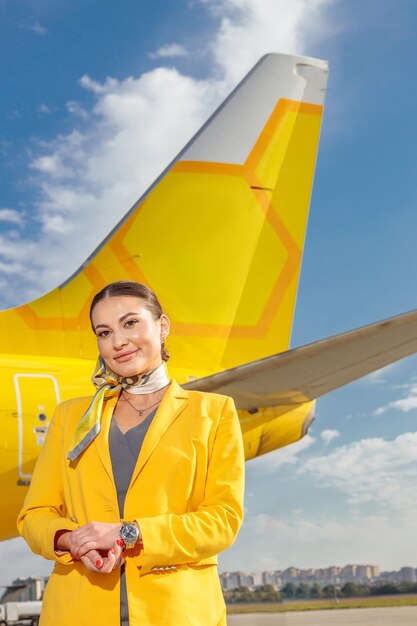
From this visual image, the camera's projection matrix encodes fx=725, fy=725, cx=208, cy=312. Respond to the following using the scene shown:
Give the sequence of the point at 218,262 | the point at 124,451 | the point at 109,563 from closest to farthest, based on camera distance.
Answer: the point at 109,563
the point at 124,451
the point at 218,262

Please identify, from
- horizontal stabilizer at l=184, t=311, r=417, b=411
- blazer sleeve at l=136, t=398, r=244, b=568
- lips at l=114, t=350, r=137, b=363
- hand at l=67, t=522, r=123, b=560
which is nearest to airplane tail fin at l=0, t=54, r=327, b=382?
horizontal stabilizer at l=184, t=311, r=417, b=411

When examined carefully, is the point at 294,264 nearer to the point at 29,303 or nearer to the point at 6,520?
the point at 29,303

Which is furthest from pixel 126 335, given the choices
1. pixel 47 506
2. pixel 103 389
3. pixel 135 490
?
pixel 47 506

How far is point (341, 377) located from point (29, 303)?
12.8 ft

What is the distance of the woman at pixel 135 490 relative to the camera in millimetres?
1716

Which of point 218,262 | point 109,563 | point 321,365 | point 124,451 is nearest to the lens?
point 109,563

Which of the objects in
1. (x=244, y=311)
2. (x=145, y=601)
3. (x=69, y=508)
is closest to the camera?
(x=145, y=601)

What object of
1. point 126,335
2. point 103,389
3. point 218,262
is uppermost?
point 218,262

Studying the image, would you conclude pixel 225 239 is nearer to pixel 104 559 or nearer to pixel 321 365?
pixel 321 365

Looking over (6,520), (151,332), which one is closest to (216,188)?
(6,520)

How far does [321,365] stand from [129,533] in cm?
397

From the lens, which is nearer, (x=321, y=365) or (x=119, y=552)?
(x=119, y=552)

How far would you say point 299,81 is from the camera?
962 cm

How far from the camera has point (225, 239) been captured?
8953mm
